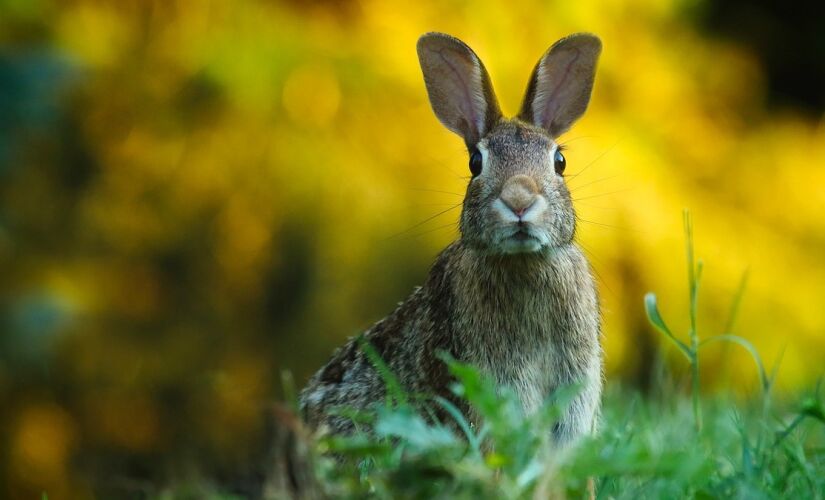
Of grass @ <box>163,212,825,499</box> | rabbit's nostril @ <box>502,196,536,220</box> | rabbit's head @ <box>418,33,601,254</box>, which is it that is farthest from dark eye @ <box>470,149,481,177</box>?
grass @ <box>163,212,825,499</box>

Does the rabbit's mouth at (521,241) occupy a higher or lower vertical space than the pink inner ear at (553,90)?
lower

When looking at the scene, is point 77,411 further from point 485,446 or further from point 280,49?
point 485,446

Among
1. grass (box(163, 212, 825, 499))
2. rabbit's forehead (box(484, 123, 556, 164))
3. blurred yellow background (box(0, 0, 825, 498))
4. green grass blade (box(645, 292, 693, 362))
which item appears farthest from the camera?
blurred yellow background (box(0, 0, 825, 498))

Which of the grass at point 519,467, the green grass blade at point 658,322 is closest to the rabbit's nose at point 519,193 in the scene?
the green grass blade at point 658,322

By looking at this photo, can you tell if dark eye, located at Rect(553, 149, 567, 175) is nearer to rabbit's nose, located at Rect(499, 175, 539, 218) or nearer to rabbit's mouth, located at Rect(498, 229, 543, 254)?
rabbit's nose, located at Rect(499, 175, 539, 218)

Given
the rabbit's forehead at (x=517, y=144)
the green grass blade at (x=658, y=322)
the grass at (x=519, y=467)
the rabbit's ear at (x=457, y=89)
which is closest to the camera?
the grass at (x=519, y=467)

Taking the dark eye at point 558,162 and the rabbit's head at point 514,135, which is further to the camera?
the dark eye at point 558,162

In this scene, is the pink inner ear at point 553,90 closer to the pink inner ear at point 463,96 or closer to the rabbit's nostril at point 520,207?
the pink inner ear at point 463,96

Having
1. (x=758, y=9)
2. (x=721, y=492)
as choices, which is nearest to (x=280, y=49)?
(x=758, y=9)
